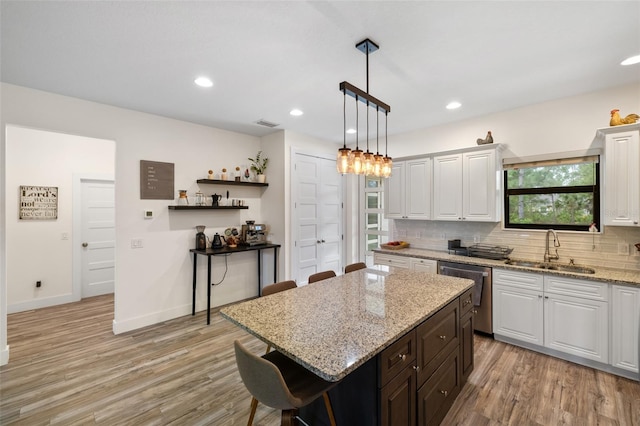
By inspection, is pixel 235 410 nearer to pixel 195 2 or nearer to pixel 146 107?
pixel 195 2

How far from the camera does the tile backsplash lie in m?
2.84

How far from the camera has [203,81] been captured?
269 centimetres

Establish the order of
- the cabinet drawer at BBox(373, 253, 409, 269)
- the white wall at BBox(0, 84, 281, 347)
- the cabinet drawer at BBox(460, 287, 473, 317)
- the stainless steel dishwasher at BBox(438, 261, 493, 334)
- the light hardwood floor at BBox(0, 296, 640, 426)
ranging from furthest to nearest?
1. the cabinet drawer at BBox(373, 253, 409, 269)
2. the stainless steel dishwasher at BBox(438, 261, 493, 334)
3. the white wall at BBox(0, 84, 281, 347)
4. the cabinet drawer at BBox(460, 287, 473, 317)
5. the light hardwood floor at BBox(0, 296, 640, 426)

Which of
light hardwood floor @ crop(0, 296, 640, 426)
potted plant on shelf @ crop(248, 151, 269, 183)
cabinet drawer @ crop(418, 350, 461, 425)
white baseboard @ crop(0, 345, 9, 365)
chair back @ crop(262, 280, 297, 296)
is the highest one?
potted plant on shelf @ crop(248, 151, 269, 183)

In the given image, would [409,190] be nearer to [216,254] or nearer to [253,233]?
[253,233]

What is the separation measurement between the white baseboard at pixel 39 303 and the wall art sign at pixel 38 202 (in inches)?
48.1

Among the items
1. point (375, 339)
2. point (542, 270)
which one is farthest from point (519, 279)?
point (375, 339)

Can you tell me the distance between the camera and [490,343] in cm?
312

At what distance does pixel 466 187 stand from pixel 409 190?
2.52ft

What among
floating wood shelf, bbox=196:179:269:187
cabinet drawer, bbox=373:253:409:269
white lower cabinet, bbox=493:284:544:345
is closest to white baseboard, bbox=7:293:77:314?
floating wood shelf, bbox=196:179:269:187

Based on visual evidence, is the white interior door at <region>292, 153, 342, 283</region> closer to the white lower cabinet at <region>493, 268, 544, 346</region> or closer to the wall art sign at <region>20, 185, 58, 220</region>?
the white lower cabinet at <region>493, 268, 544, 346</region>

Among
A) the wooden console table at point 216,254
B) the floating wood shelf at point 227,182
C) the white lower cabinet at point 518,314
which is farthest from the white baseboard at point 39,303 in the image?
the white lower cabinet at point 518,314

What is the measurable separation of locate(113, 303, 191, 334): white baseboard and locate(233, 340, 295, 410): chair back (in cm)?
289

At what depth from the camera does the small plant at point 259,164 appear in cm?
458
